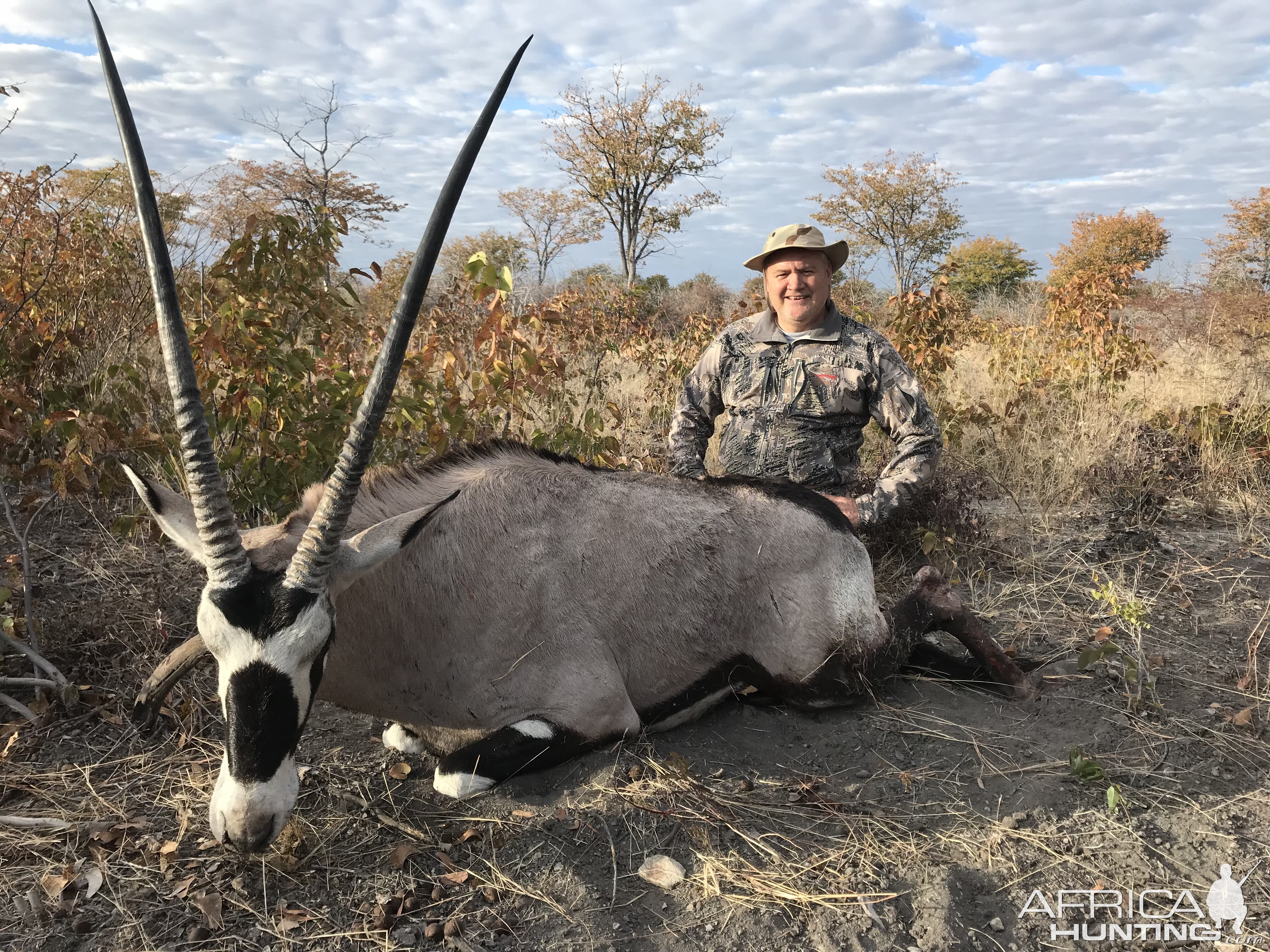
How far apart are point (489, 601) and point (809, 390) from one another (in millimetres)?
2626

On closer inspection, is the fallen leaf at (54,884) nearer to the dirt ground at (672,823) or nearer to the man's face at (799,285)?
the dirt ground at (672,823)

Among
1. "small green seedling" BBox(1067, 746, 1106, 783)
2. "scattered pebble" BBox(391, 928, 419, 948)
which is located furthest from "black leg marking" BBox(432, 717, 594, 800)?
"small green seedling" BBox(1067, 746, 1106, 783)

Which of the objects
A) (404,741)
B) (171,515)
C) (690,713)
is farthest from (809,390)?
(171,515)

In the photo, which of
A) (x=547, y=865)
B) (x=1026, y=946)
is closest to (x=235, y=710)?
(x=547, y=865)

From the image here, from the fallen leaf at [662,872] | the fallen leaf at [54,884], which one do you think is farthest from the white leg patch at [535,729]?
the fallen leaf at [54,884]

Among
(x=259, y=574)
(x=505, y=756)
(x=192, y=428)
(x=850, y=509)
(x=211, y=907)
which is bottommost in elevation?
(x=211, y=907)

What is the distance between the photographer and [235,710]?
2.49 meters

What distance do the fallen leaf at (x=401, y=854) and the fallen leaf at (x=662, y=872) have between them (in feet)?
2.63

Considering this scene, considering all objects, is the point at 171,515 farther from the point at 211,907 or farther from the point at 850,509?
the point at 850,509

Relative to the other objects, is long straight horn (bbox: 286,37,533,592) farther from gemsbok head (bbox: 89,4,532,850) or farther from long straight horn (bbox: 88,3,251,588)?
long straight horn (bbox: 88,3,251,588)

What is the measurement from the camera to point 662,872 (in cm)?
288

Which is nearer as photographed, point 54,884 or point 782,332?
point 54,884

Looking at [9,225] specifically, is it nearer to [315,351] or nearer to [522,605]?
[315,351]

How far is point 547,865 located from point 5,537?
4.12 meters
